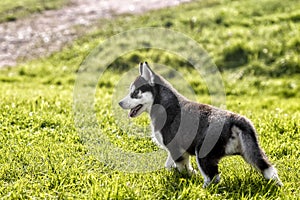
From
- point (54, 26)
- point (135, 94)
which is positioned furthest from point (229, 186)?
point (54, 26)

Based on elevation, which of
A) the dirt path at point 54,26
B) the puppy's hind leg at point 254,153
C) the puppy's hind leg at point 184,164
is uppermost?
the dirt path at point 54,26

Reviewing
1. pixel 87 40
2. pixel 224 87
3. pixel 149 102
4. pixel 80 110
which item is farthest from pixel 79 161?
pixel 87 40

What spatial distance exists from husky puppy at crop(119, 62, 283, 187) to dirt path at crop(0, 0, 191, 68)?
10.7 meters

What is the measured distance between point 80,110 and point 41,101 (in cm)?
90

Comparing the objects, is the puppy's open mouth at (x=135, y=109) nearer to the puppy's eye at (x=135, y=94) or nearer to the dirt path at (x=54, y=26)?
the puppy's eye at (x=135, y=94)

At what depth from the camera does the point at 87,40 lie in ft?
55.1

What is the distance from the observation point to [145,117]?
9.02 meters

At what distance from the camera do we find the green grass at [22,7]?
18922 millimetres

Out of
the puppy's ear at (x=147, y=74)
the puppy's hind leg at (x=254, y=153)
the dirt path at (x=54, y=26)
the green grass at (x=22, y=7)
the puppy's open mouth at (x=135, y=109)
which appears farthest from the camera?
the green grass at (x=22, y=7)

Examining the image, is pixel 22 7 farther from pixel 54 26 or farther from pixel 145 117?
pixel 145 117

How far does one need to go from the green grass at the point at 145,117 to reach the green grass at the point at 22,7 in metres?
3.23

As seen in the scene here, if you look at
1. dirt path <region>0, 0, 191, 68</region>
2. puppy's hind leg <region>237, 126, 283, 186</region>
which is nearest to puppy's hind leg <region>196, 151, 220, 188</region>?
puppy's hind leg <region>237, 126, 283, 186</region>

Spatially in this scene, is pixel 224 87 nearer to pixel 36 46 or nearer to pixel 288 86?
pixel 288 86

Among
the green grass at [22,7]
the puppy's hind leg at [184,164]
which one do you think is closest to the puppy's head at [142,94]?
the puppy's hind leg at [184,164]
